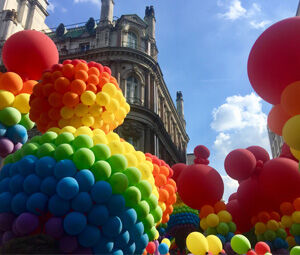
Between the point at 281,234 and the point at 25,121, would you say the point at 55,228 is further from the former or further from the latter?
the point at 281,234

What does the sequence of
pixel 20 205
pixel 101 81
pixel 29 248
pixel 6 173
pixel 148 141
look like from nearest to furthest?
pixel 29 248 → pixel 20 205 → pixel 6 173 → pixel 101 81 → pixel 148 141

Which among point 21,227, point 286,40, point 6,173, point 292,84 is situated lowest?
point 21,227

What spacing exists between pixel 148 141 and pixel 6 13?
55.7 ft

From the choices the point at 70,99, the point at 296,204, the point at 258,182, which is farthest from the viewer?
the point at 258,182

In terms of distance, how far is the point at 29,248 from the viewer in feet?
10.5

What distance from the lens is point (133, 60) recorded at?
1806 centimetres

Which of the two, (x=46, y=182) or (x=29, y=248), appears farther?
(x=46, y=182)

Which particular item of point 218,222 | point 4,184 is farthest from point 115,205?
point 218,222

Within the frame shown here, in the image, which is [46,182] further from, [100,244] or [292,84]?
[292,84]

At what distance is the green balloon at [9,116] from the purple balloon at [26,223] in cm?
244

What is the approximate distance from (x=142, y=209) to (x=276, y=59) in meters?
2.94

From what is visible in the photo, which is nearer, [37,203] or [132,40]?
[37,203]

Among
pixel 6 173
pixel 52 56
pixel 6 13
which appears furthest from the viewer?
pixel 6 13

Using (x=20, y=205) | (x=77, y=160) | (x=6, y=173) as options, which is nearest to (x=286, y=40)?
(x=77, y=160)
